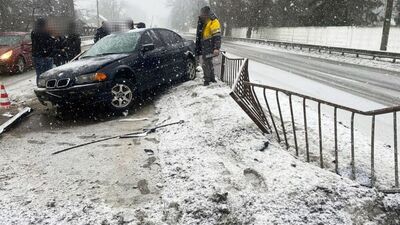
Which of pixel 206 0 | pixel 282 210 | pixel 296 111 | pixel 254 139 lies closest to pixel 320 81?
pixel 296 111

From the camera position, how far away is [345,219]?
3330mm

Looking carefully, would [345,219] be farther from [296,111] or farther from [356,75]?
[356,75]

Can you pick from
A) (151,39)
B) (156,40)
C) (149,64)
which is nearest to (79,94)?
(149,64)

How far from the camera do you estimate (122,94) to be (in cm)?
731

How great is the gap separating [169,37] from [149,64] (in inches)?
65.4

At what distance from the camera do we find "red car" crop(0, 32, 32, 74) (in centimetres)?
1296

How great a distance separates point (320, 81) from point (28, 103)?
29.3 feet

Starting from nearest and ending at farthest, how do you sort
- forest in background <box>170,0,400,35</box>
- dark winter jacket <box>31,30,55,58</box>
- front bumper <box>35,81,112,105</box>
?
1. front bumper <box>35,81,112,105</box>
2. dark winter jacket <box>31,30,55,58</box>
3. forest in background <box>170,0,400,35</box>

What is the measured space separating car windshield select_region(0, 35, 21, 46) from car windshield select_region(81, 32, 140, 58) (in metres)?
6.76

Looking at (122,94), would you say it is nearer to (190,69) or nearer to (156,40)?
(156,40)

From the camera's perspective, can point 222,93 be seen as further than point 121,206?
Yes

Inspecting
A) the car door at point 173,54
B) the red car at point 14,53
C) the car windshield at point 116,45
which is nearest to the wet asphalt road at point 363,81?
→ the car door at point 173,54

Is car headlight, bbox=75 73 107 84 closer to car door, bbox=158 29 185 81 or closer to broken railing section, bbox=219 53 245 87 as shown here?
car door, bbox=158 29 185 81

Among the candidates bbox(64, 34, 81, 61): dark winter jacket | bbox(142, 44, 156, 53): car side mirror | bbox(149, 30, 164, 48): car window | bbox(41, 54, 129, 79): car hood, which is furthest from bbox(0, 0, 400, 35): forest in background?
bbox(41, 54, 129, 79): car hood
